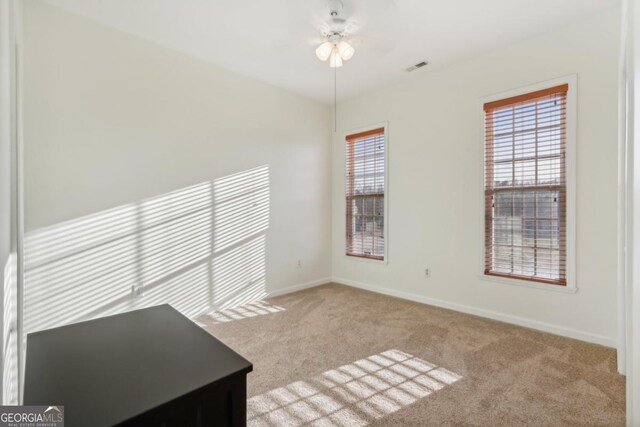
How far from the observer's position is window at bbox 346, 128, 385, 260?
14.9ft

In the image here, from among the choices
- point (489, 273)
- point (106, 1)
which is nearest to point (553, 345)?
point (489, 273)

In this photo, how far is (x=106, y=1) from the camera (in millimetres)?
2578

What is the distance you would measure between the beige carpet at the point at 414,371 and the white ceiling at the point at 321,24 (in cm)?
259

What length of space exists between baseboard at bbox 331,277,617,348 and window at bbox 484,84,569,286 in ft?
1.40

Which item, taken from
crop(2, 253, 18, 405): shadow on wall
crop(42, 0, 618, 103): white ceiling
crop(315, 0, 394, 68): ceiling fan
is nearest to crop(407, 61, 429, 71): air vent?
crop(42, 0, 618, 103): white ceiling

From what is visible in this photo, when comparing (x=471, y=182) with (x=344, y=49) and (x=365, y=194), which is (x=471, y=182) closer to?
(x=365, y=194)

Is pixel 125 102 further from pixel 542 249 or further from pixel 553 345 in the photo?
pixel 553 345

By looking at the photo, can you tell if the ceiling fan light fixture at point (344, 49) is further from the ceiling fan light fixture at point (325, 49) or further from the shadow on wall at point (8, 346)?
the shadow on wall at point (8, 346)

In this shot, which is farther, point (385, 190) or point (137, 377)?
Result: point (385, 190)

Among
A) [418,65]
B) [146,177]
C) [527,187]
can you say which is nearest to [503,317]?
[527,187]

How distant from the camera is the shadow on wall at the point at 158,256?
2.61 metres

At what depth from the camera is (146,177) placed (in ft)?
10.4

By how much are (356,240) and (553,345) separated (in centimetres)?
269

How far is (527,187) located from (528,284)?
979 millimetres
